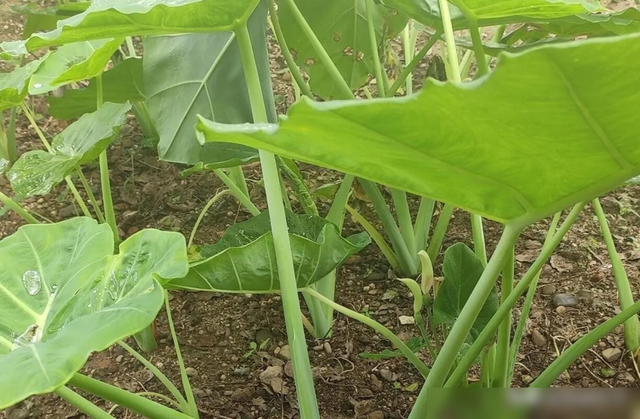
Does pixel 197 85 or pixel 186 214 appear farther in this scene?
pixel 186 214

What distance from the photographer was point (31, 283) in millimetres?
677

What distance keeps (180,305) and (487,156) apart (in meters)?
0.91

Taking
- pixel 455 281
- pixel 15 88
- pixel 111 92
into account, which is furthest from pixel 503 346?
pixel 111 92

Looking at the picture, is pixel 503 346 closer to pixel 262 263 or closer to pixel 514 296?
pixel 514 296

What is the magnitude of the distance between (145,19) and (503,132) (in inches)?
18.3

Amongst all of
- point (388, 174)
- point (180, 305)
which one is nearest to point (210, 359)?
point (180, 305)

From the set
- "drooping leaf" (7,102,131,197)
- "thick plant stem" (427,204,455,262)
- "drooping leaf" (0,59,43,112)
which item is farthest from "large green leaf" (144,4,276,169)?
"thick plant stem" (427,204,455,262)

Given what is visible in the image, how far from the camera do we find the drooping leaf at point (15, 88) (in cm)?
79

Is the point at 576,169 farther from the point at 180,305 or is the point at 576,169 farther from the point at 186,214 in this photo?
the point at 186,214

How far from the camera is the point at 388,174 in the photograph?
0.46 metres

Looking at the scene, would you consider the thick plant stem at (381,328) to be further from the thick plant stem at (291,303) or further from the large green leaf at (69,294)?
the large green leaf at (69,294)

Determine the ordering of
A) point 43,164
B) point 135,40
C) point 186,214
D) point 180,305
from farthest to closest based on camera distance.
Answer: point 135,40, point 186,214, point 180,305, point 43,164

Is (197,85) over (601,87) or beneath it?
beneath

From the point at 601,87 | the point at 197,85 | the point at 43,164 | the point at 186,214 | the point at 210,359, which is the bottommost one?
the point at 210,359
